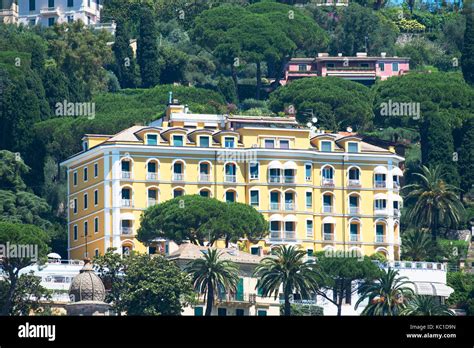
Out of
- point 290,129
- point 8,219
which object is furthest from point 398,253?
point 8,219

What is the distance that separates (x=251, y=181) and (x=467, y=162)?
2450cm

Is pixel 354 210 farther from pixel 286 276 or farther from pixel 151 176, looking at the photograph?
pixel 286 276

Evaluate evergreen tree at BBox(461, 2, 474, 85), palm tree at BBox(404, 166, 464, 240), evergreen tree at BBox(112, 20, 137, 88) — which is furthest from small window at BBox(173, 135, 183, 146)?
evergreen tree at BBox(461, 2, 474, 85)

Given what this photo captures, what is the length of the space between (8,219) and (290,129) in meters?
20.0

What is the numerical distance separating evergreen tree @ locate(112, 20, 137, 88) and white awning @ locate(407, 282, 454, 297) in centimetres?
6010

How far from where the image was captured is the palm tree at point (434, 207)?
11169 centimetres

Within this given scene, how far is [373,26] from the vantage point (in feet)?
557

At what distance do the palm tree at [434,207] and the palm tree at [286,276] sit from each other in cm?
2501

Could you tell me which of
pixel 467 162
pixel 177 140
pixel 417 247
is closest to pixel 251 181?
pixel 177 140

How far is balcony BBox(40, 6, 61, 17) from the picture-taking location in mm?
171375

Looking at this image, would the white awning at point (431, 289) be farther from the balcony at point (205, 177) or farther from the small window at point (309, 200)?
the balcony at point (205, 177)

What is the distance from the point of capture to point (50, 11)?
171875mm
